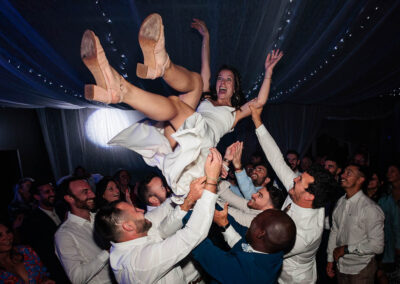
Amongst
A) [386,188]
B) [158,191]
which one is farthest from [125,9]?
[386,188]

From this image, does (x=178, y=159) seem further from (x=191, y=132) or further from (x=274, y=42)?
(x=274, y=42)

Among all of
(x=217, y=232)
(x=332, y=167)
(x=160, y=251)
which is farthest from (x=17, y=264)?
(x=332, y=167)

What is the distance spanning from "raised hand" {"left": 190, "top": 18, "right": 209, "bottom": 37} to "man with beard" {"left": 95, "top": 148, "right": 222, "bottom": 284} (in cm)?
93

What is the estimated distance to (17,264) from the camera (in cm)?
196

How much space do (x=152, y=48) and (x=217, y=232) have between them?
1.39 meters

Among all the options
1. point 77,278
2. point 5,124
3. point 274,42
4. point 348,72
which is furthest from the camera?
point 5,124

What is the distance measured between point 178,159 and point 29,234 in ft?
6.29

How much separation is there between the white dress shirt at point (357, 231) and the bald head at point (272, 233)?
1319 millimetres

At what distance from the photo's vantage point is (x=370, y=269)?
2.41m

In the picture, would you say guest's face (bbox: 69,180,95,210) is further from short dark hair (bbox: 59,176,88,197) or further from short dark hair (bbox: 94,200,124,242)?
short dark hair (bbox: 94,200,124,242)

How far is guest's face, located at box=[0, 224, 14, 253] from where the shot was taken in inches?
73.6

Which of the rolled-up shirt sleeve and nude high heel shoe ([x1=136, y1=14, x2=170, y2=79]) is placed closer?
nude high heel shoe ([x1=136, y1=14, x2=170, y2=79])

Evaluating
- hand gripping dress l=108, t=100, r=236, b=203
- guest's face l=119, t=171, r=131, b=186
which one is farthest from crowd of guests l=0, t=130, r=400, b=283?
guest's face l=119, t=171, r=131, b=186

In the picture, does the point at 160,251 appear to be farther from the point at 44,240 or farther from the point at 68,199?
the point at 44,240
